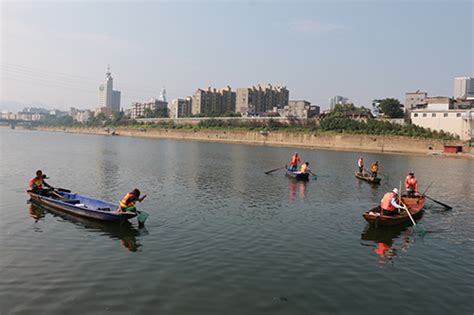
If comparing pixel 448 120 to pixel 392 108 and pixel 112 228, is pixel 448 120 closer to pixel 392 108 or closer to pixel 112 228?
pixel 392 108

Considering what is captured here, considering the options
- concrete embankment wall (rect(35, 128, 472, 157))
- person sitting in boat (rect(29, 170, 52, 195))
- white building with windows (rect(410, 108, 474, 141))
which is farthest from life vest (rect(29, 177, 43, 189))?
white building with windows (rect(410, 108, 474, 141))

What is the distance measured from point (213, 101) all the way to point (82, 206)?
165466 millimetres

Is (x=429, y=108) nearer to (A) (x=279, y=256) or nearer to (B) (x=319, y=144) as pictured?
(B) (x=319, y=144)

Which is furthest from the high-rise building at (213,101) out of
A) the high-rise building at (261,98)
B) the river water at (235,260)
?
the river water at (235,260)

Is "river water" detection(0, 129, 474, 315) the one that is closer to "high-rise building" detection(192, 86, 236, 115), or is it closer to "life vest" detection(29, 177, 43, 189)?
"life vest" detection(29, 177, 43, 189)

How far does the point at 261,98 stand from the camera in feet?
588

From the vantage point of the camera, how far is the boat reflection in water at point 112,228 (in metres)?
15.2

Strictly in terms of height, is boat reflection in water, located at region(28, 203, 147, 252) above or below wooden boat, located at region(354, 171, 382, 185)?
below

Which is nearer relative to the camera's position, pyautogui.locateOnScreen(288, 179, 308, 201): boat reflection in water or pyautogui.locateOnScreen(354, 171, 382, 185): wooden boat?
pyautogui.locateOnScreen(288, 179, 308, 201): boat reflection in water

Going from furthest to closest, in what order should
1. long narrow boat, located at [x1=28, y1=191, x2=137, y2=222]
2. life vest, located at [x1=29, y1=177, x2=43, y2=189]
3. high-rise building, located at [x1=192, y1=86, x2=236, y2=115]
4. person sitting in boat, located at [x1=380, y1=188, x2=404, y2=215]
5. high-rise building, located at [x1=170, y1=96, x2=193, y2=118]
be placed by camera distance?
1. high-rise building, located at [x1=170, y1=96, x2=193, y2=118]
2. high-rise building, located at [x1=192, y1=86, x2=236, y2=115]
3. life vest, located at [x1=29, y1=177, x2=43, y2=189]
4. person sitting in boat, located at [x1=380, y1=188, x2=404, y2=215]
5. long narrow boat, located at [x1=28, y1=191, x2=137, y2=222]

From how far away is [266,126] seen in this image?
120688 mm

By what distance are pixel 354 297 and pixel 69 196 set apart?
15611 mm

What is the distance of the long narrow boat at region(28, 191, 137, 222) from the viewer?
16891 millimetres

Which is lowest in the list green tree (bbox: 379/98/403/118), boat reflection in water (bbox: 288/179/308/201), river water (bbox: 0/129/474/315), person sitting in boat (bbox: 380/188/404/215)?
river water (bbox: 0/129/474/315)
